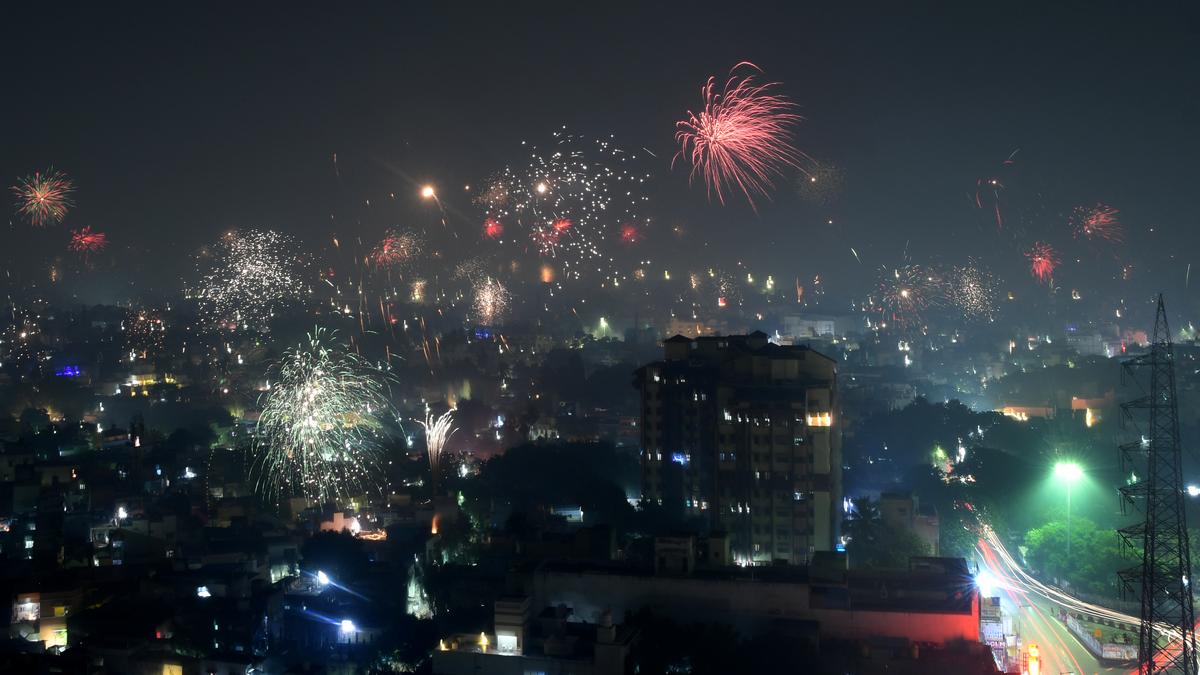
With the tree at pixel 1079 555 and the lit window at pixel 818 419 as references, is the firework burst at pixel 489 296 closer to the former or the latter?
the lit window at pixel 818 419

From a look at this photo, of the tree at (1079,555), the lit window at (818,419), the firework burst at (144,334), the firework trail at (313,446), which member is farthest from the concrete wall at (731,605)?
the firework burst at (144,334)

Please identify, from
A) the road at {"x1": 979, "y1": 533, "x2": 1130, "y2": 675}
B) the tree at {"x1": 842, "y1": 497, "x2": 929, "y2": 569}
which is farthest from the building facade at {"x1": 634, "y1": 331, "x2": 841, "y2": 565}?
the road at {"x1": 979, "y1": 533, "x2": 1130, "y2": 675}

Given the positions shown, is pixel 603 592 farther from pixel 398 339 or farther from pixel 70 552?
pixel 398 339

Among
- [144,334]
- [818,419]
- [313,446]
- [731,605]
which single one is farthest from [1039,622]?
[144,334]

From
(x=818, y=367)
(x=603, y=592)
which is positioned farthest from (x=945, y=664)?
(x=818, y=367)

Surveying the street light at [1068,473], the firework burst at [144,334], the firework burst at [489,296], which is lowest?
the street light at [1068,473]

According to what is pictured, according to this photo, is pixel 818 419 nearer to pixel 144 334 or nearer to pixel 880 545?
pixel 880 545
